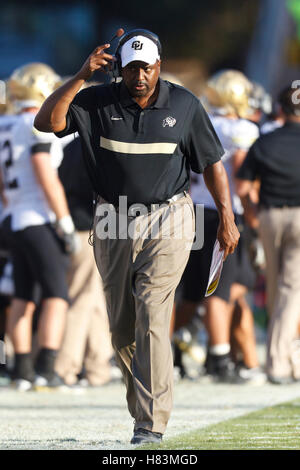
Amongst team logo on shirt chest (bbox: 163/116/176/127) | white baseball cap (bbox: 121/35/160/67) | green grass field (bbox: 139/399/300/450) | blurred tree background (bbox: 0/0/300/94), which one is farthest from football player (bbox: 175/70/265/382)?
blurred tree background (bbox: 0/0/300/94)

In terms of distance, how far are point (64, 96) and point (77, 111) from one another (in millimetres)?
234

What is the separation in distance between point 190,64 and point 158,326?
22.8 meters

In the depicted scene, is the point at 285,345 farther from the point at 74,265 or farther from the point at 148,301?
the point at 148,301

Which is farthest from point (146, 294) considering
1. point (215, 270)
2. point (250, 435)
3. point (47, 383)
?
point (47, 383)

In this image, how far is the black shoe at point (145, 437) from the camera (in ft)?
20.4

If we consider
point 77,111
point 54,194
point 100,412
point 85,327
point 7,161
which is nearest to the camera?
point 77,111

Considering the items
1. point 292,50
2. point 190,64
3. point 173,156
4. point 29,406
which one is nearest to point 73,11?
point 190,64

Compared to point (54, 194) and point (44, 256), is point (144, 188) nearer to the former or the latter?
point (54, 194)

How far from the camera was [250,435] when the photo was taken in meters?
6.66

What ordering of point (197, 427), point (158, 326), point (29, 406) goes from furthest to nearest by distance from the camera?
point (29, 406), point (197, 427), point (158, 326)

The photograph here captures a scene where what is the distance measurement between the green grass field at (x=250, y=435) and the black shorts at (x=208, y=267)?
2.26 m

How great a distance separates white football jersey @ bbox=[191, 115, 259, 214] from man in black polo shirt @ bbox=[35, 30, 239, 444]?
11.2 ft

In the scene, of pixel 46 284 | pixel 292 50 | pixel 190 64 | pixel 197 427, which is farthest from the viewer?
pixel 190 64

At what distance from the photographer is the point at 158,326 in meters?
6.32
